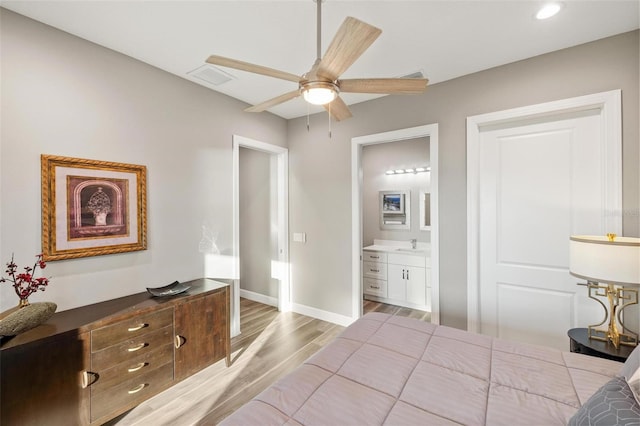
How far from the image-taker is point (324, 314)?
3736mm

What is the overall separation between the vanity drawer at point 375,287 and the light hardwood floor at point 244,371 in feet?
1.18

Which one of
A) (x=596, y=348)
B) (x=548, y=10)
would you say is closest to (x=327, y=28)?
(x=548, y=10)

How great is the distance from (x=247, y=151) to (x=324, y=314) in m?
2.69

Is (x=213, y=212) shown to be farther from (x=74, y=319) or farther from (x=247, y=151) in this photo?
(x=247, y=151)

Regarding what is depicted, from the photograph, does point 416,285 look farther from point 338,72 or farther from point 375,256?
point 338,72

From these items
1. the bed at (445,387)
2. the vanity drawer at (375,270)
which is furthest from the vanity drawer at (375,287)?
the bed at (445,387)

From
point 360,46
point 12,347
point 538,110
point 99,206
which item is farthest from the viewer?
point 538,110

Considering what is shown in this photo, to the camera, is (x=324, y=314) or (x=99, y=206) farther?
(x=324, y=314)

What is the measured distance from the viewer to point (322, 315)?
3752mm

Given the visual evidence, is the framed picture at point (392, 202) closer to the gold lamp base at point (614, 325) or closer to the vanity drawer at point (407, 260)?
the vanity drawer at point (407, 260)

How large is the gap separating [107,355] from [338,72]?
2.26 metres

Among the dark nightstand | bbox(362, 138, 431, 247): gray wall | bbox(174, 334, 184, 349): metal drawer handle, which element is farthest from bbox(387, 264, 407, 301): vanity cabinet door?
bbox(174, 334, 184, 349): metal drawer handle

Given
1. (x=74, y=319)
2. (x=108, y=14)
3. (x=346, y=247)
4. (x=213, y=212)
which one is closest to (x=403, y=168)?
(x=346, y=247)

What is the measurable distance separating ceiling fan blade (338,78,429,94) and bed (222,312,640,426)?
4.75 ft
